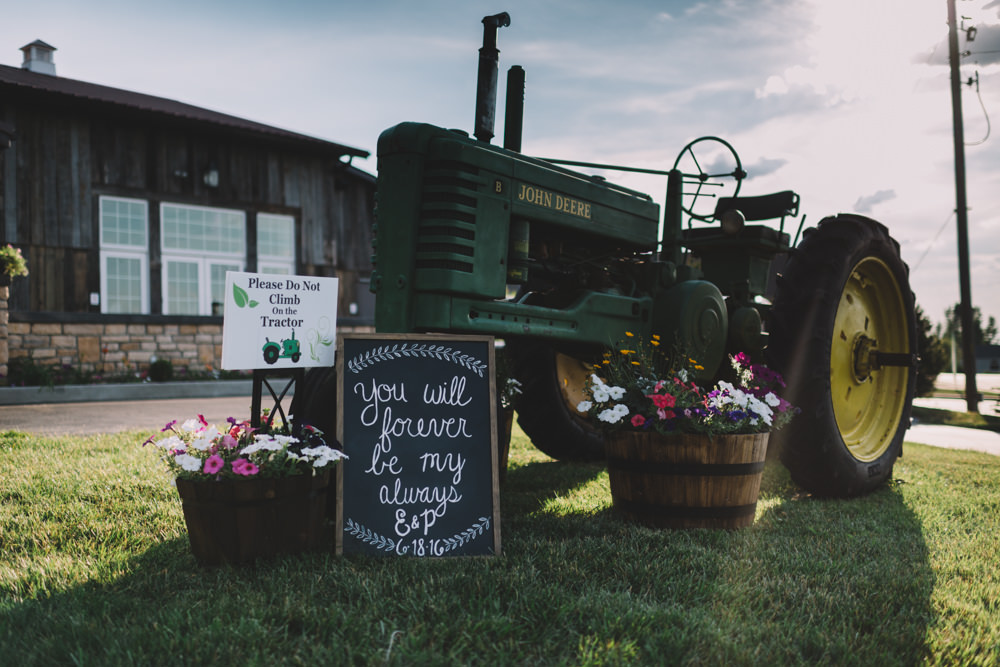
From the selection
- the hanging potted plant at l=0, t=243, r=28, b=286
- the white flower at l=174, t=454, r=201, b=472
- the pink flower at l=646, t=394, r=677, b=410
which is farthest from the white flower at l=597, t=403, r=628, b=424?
the hanging potted plant at l=0, t=243, r=28, b=286

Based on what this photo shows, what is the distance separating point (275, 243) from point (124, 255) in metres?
2.56

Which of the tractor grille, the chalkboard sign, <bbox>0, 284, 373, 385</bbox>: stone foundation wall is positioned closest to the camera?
the chalkboard sign

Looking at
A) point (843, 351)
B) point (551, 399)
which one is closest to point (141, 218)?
point (551, 399)

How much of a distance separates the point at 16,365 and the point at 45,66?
287 inches

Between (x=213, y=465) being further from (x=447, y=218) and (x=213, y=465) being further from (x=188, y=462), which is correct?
(x=447, y=218)

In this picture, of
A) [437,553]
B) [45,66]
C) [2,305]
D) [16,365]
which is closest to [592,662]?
[437,553]

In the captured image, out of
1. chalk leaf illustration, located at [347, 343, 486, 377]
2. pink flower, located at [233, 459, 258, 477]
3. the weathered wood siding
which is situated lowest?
pink flower, located at [233, 459, 258, 477]

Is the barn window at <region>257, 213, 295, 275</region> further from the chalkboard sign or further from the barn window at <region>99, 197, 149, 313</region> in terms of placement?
the chalkboard sign

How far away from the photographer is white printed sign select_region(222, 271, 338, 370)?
262 centimetres

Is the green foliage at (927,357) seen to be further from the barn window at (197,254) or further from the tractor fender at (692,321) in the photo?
the barn window at (197,254)

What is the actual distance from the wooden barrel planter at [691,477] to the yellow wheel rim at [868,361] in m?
1.26

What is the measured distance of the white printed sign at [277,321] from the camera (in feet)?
8.61

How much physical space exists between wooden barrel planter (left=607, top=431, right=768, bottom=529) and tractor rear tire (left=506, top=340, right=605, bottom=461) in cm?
148

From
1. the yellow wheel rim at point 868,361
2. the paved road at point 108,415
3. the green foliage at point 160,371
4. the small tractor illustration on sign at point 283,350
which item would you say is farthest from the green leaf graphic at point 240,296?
the green foliage at point 160,371
